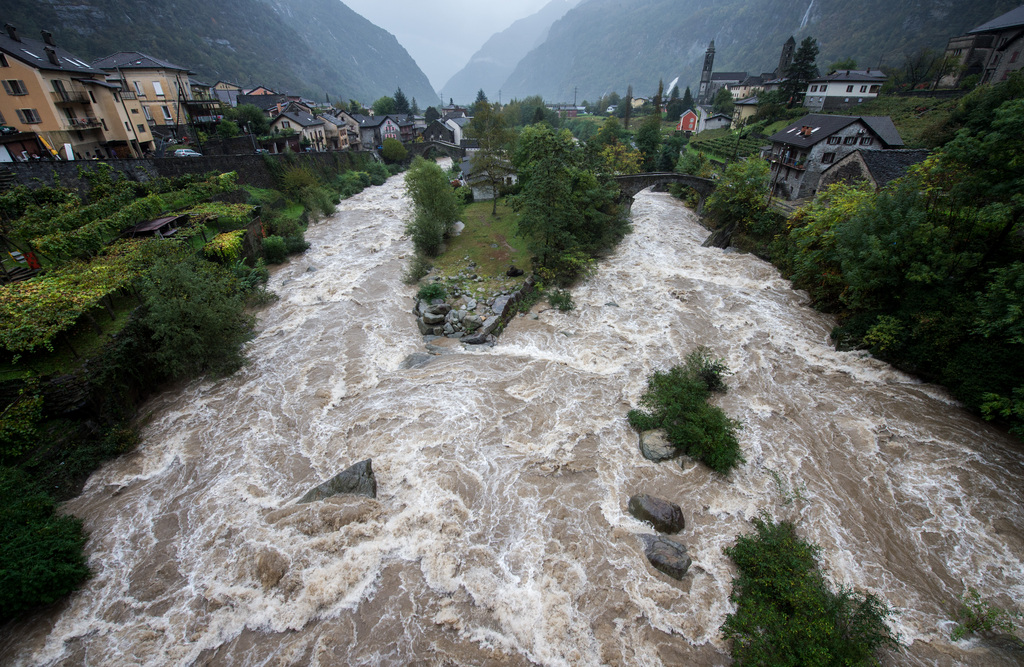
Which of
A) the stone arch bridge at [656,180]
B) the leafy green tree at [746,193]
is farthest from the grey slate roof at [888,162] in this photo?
the stone arch bridge at [656,180]

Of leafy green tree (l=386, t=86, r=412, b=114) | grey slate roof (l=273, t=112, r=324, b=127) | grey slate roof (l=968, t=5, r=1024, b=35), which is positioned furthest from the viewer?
leafy green tree (l=386, t=86, r=412, b=114)

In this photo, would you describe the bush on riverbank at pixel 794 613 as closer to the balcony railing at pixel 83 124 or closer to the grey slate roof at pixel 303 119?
the balcony railing at pixel 83 124

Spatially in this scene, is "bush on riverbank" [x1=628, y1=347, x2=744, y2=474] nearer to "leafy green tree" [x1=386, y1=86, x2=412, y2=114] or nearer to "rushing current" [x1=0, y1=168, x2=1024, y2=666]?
"rushing current" [x1=0, y1=168, x2=1024, y2=666]

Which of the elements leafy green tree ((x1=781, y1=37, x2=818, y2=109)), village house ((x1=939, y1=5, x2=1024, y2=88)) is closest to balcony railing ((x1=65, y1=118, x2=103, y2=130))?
leafy green tree ((x1=781, y1=37, x2=818, y2=109))

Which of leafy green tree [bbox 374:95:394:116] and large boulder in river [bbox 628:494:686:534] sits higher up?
leafy green tree [bbox 374:95:394:116]

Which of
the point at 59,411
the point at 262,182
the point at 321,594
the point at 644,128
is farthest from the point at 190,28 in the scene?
the point at 321,594
